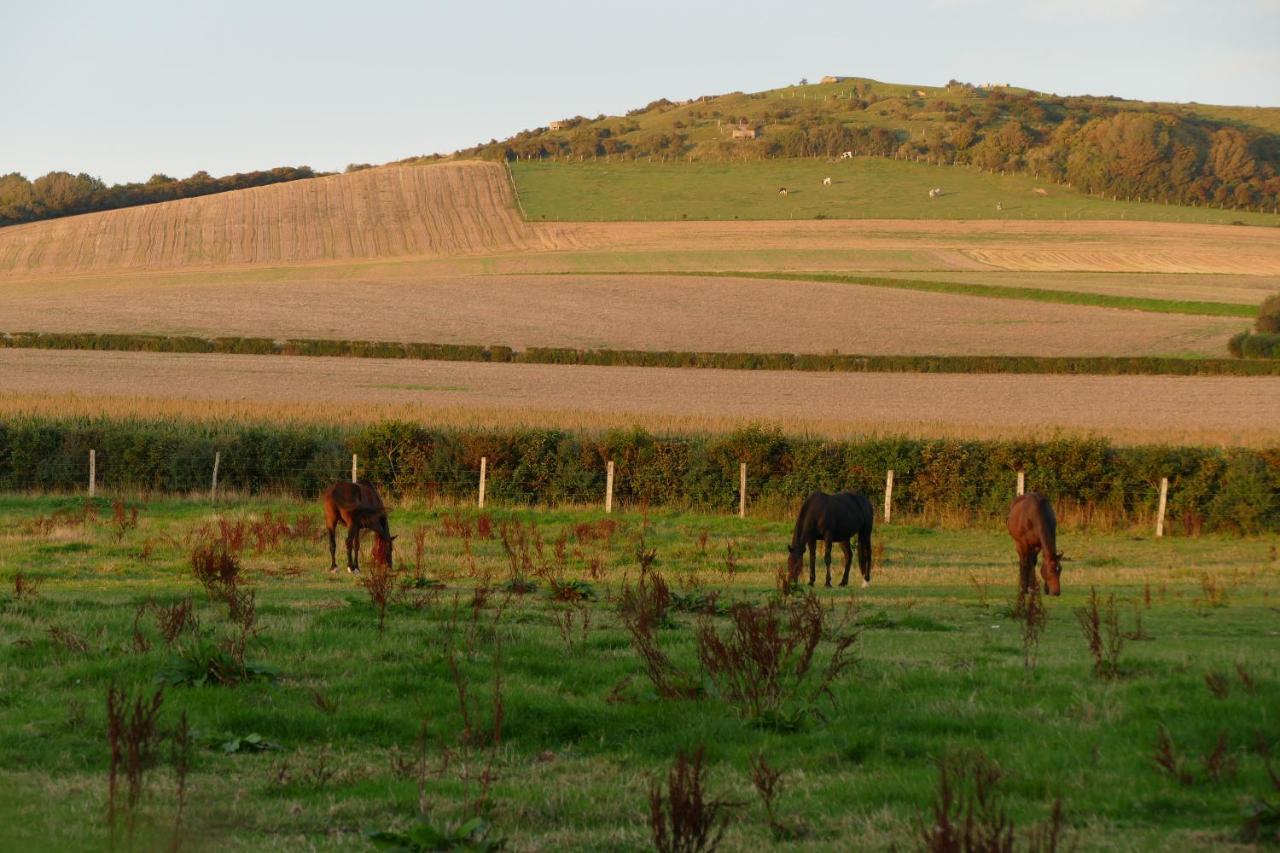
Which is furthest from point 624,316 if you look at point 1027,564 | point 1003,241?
point 1027,564

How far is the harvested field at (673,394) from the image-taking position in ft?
139

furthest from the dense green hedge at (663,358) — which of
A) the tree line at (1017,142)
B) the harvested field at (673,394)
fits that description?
the tree line at (1017,142)

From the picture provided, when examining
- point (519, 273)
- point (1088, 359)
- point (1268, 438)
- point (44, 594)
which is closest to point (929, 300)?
point (1088, 359)

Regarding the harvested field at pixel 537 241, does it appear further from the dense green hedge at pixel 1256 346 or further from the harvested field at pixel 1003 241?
the dense green hedge at pixel 1256 346

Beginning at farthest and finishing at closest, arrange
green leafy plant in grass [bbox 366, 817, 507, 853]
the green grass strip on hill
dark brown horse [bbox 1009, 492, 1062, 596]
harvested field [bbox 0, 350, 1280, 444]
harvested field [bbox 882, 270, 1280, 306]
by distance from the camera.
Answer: harvested field [bbox 882, 270, 1280, 306]
the green grass strip on hill
harvested field [bbox 0, 350, 1280, 444]
dark brown horse [bbox 1009, 492, 1062, 596]
green leafy plant in grass [bbox 366, 817, 507, 853]

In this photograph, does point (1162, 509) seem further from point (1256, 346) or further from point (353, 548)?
point (1256, 346)

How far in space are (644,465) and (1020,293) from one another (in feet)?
176

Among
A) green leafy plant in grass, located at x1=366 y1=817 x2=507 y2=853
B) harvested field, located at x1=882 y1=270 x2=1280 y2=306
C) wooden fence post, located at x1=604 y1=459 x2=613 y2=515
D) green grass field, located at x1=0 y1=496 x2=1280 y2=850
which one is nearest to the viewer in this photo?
green leafy plant in grass, located at x1=366 y1=817 x2=507 y2=853

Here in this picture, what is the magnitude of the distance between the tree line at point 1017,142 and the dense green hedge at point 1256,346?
65.4m

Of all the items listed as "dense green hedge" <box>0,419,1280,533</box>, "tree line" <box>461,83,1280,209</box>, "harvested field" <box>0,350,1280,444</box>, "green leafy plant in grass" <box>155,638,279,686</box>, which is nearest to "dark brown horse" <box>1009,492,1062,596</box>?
"green leafy plant in grass" <box>155,638,279,686</box>

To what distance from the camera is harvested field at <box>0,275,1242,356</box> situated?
6625 centimetres

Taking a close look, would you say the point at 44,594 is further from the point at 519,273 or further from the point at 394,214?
the point at 394,214

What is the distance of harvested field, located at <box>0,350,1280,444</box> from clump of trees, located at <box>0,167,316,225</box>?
6545cm

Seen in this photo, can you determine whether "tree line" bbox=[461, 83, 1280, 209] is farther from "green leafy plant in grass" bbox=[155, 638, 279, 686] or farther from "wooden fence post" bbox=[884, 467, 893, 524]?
"green leafy plant in grass" bbox=[155, 638, 279, 686]
